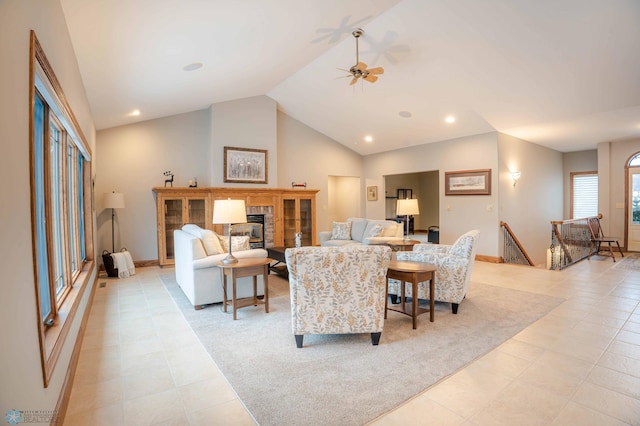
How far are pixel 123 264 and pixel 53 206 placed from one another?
345 centimetres

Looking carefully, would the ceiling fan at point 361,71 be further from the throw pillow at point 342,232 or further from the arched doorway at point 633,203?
the arched doorway at point 633,203

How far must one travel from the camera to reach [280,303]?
4320 mm

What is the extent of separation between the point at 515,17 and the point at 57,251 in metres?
5.42

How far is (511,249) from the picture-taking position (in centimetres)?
706

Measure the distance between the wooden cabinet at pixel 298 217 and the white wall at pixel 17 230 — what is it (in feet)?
20.7

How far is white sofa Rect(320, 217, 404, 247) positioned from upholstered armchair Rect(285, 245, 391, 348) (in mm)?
3318

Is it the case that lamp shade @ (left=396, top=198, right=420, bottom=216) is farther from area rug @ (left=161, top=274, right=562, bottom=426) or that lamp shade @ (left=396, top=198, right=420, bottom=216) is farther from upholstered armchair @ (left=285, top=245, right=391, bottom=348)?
upholstered armchair @ (left=285, top=245, right=391, bottom=348)

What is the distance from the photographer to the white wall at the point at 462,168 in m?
6.83

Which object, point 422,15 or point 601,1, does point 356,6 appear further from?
point 601,1

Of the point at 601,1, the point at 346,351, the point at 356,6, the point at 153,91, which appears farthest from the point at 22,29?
the point at 601,1

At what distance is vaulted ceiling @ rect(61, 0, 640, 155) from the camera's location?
11.0 ft

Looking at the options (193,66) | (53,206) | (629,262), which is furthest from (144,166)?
(629,262)

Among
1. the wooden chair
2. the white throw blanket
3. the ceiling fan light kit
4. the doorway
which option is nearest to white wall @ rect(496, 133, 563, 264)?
the wooden chair

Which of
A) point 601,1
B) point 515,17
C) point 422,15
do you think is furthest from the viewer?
point 422,15
